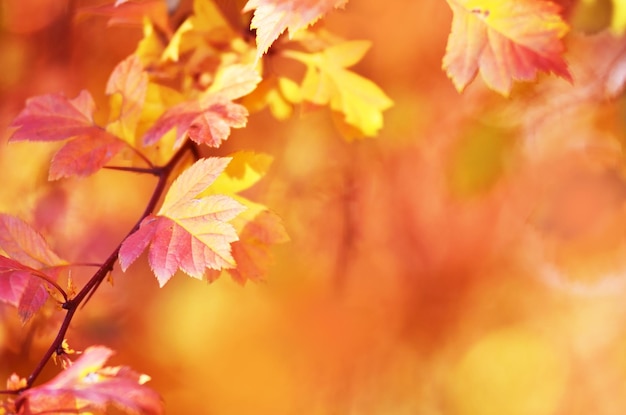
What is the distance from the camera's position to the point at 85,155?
0.51 m

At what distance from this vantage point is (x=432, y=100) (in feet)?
2.54

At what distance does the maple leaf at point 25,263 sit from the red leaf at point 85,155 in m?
0.05

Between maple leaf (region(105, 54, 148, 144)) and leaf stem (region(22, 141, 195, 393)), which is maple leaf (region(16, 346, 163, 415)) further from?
maple leaf (region(105, 54, 148, 144))

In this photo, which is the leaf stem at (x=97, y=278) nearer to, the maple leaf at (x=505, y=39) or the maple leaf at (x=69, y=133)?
the maple leaf at (x=69, y=133)

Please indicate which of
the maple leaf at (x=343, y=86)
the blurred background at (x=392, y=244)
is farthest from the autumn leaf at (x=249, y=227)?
the blurred background at (x=392, y=244)

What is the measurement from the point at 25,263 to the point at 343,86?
0.34 m

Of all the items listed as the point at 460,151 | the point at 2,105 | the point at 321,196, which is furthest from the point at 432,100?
the point at 2,105

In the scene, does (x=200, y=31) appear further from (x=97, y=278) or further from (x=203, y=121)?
(x=97, y=278)

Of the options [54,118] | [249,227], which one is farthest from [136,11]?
[249,227]

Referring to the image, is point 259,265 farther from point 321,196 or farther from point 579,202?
point 579,202

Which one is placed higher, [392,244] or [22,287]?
[22,287]

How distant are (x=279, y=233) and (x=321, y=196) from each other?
0.87ft

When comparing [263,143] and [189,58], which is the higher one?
[189,58]

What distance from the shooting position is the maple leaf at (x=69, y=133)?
50 centimetres
